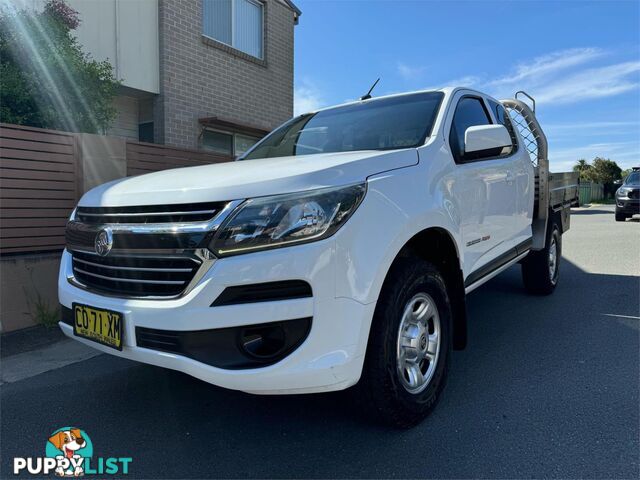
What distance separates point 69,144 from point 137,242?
3215 millimetres

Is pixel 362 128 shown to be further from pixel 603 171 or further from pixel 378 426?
pixel 603 171

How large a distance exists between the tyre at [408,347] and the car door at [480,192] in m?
0.60

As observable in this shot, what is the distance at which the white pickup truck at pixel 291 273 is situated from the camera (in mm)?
1954

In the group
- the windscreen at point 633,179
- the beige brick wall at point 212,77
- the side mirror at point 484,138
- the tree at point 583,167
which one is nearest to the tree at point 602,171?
the tree at point 583,167

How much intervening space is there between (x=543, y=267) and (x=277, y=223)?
13.8 feet

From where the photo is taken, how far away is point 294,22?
11.5 metres

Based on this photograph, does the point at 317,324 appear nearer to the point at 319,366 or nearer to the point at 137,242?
the point at 319,366

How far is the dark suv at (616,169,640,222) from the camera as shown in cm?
1580

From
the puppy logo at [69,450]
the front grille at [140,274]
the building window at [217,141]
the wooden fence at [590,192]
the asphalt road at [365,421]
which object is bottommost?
the puppy logo at [69,450]

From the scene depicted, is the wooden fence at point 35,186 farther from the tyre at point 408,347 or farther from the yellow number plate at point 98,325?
the tyre at point 408,347

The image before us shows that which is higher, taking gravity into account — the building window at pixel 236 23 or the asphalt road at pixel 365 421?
the building window at pixel 236 23

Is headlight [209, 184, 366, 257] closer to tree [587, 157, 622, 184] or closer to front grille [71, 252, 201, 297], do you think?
front grille [71, 252, 201, 297]

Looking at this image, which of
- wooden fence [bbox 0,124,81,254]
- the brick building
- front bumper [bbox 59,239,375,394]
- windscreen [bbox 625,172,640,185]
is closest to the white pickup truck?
front bumper [bbox 59,239,375,394]

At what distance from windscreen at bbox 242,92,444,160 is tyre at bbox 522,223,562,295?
2.65m
